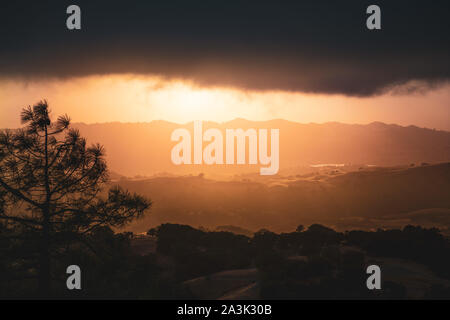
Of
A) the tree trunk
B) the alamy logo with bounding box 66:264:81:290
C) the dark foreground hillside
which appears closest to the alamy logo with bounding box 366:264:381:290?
the dark foreground hillside

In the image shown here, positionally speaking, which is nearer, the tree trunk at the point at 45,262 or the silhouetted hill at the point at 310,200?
the tree trunk at the point at 45,262

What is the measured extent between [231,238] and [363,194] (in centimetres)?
5203

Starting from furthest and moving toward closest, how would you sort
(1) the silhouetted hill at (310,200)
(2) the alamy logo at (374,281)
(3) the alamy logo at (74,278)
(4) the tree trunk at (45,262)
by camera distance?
1. (1) the silhouetted hill at (310,200)
2. (4) the tree trunk at (45,262)
3. (3) the alamy logo at (74,278)
4. (2) the alamy logo at (374,281)

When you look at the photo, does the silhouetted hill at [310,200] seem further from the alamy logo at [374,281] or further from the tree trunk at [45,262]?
the tree trunk at [45,262]

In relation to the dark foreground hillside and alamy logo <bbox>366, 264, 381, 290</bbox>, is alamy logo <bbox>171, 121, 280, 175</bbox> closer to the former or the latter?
the dark foreground hillside

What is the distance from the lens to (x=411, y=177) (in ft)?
222

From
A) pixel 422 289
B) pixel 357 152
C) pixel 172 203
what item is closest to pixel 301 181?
pixel 172 203

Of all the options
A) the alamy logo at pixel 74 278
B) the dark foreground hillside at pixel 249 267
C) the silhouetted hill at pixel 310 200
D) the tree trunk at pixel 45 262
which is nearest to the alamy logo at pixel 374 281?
the dark foreground hillside at pixel 249 267

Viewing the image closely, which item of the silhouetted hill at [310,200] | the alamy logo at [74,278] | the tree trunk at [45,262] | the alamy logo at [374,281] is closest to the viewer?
the alamy logo at [374,281]

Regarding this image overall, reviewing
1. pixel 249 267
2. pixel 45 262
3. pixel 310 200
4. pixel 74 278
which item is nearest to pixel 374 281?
pixel 249 267

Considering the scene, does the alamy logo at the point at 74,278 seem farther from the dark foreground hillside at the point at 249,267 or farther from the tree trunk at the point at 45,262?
the tree trunk at the point at 45,262

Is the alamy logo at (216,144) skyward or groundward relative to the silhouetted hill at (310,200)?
skyward

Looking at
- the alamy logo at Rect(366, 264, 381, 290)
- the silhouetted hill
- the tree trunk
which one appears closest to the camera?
the alamy logo at Rect(366, 264, 381, 290)

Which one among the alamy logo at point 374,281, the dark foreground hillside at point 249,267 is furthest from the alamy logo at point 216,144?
the alamy logo at point 374,281
